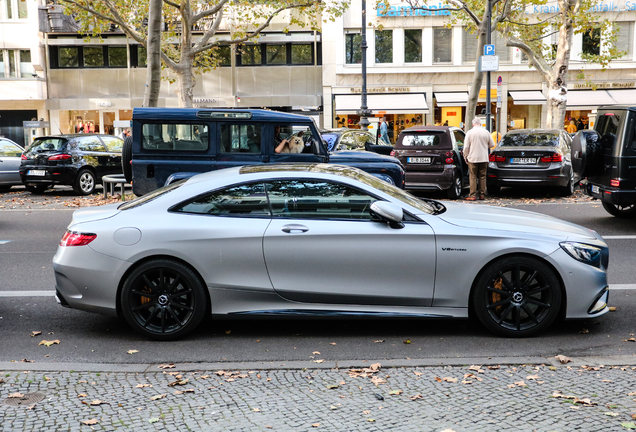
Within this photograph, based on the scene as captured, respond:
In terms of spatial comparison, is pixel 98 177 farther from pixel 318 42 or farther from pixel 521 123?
pixel 521 123

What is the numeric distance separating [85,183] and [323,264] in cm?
1416

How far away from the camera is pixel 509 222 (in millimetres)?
5801

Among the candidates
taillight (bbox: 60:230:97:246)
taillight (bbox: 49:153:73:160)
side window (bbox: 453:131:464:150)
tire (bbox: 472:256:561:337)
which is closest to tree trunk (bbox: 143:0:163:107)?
taillight (bbox: 49:153:73:160)

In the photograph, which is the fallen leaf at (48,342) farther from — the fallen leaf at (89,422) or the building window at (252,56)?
the building window at (252,56)

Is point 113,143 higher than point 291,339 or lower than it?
higher

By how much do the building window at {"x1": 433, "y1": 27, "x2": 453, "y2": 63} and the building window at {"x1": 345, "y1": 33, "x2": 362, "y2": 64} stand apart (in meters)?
4.17

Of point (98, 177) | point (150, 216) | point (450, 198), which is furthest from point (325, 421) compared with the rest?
point (98, 177)

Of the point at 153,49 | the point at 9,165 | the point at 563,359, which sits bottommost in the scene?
the point at 563,359

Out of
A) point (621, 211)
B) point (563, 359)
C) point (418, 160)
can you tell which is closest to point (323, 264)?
point (563, 359)

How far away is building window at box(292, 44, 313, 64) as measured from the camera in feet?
132

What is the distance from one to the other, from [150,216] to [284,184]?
3.67 feet

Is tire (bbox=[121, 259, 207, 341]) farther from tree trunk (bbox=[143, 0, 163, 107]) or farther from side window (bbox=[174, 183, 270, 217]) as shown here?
tree trunk (bbox=[143, 0, 163, 107])

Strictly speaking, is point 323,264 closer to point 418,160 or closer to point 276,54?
point 418,160

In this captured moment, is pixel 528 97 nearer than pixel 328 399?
No
